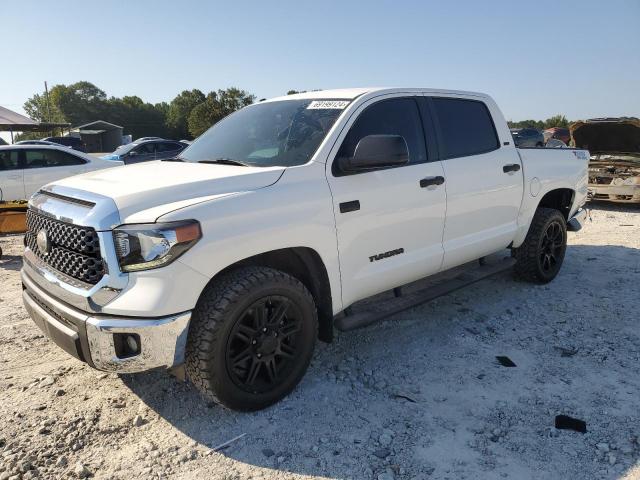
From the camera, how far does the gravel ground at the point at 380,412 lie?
2588 millimetres

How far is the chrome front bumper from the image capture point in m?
2.52

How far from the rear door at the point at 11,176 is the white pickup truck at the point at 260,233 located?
6744 mm

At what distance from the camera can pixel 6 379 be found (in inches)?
136

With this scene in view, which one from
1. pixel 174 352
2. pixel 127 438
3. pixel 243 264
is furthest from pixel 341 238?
pixel 127 438

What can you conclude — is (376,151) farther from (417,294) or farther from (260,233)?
(417,294)

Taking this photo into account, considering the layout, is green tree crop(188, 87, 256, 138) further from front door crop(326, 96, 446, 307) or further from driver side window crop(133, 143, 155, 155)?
front door crop(326, 96, 446, 307)

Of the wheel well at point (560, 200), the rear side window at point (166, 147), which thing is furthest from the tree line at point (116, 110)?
the wheel well at point (560, 200)

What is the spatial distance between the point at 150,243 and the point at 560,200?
A: 4.70 metres

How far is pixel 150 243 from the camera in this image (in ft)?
8.29

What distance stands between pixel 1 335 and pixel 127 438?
2120 mm

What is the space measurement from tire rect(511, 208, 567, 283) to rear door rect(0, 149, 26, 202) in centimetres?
857

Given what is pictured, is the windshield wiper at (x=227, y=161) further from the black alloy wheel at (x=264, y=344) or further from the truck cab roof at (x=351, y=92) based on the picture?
the black alloy wheel at (x=264, y=344)

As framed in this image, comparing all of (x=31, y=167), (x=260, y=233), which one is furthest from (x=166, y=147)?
(x=260, y=233)

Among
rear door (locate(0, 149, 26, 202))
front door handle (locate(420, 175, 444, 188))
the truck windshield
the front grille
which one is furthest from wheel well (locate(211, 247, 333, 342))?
rear door (locate(0, 149, 26, 202))
